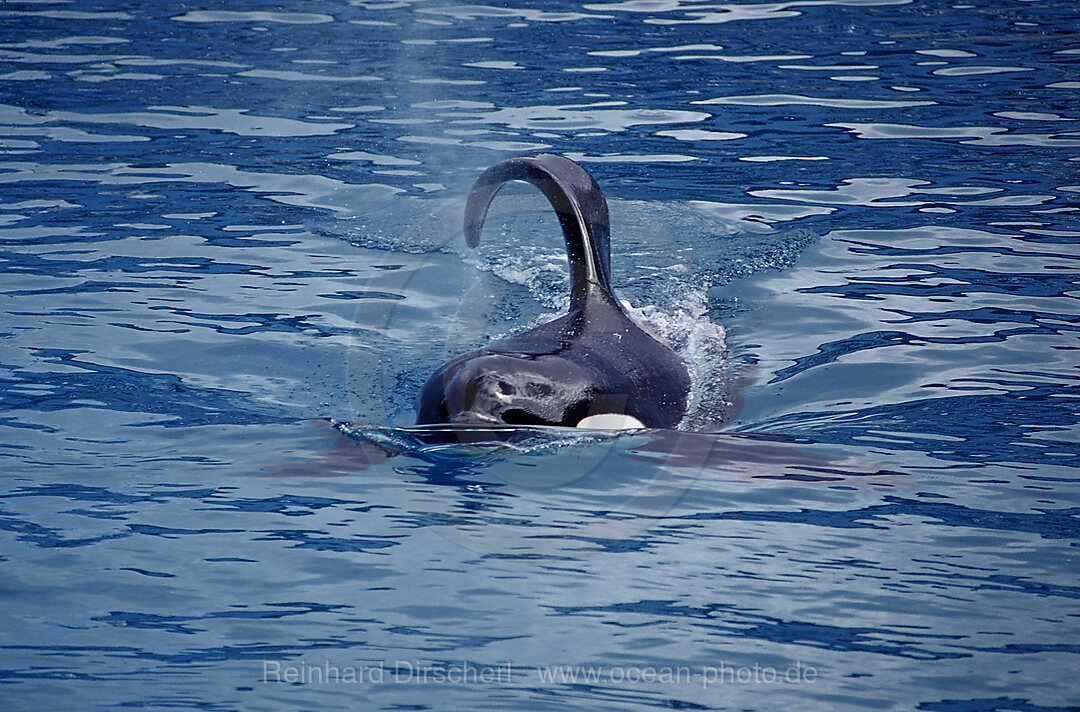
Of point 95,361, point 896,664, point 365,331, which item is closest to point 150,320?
point 95,361

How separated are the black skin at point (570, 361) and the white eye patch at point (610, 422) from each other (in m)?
0.02

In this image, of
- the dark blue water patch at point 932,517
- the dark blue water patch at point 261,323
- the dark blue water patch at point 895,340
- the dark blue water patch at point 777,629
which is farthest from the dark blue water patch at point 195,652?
the dark blue water patch at point 895,340

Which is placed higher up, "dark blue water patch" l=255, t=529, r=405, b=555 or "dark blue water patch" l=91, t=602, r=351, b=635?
"dark blue water patch" l=255, t=529, r=405, b=555

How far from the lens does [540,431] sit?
4523 mm

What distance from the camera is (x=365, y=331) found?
21.8 feet

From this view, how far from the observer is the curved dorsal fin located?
5.81 m

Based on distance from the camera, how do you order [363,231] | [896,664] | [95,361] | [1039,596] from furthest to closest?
1. [363,231]
2. [95,361]
3. [1039,596]
4. [896,664]

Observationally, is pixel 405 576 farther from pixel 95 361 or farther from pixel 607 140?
pixel 607 140

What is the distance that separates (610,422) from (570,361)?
0.93ft

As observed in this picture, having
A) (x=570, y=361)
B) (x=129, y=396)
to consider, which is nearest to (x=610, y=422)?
(x=570, y=361)

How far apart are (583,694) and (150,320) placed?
4046mm

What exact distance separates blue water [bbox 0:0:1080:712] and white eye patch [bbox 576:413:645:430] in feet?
0.26

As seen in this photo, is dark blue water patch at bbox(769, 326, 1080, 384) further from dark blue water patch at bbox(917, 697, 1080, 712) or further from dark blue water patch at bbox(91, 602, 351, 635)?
dark blue water patch at bbox(91, 602, 351, 635)

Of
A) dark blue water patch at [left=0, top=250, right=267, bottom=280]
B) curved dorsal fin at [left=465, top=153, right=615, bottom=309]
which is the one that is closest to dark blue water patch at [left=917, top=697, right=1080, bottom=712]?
curved dorsal fin at [left=465, top=153, right=615, bottom=309]
